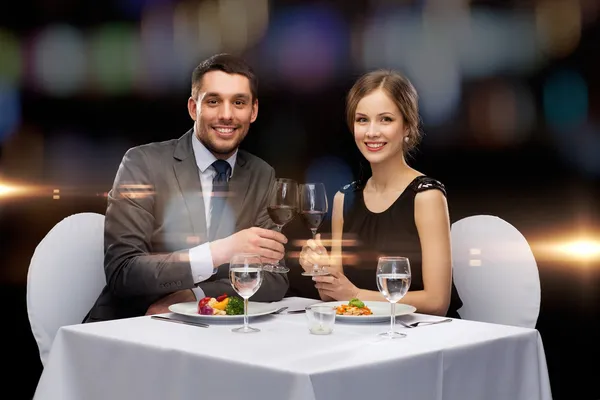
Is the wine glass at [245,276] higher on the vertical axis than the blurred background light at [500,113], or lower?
lower

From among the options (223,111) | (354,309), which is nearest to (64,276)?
(223,111)

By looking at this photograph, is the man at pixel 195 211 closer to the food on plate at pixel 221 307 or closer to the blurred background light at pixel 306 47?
the blurred background light at pixel 306 47

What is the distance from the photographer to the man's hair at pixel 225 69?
318 cm

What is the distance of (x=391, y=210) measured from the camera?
2.55m

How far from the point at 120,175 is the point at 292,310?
110cm

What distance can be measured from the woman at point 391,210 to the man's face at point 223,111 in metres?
0.56

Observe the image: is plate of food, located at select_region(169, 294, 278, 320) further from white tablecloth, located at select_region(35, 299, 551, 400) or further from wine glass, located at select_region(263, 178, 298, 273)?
wine glass, located at select_region(263, 178, 298, 273)

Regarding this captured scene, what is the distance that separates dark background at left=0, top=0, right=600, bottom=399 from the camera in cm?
281

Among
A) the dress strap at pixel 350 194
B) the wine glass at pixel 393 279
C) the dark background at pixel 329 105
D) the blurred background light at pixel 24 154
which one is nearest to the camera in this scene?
the wine glass at pixel 393 279

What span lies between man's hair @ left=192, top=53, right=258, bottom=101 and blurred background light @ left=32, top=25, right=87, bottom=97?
666 mm

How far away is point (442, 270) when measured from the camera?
7.80 feet

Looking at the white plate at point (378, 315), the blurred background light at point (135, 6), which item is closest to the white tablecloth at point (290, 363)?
the white plate at point (378, 315)

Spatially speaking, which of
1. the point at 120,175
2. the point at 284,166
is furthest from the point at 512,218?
the point at 120,175

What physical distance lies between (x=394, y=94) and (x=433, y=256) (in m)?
0.64
